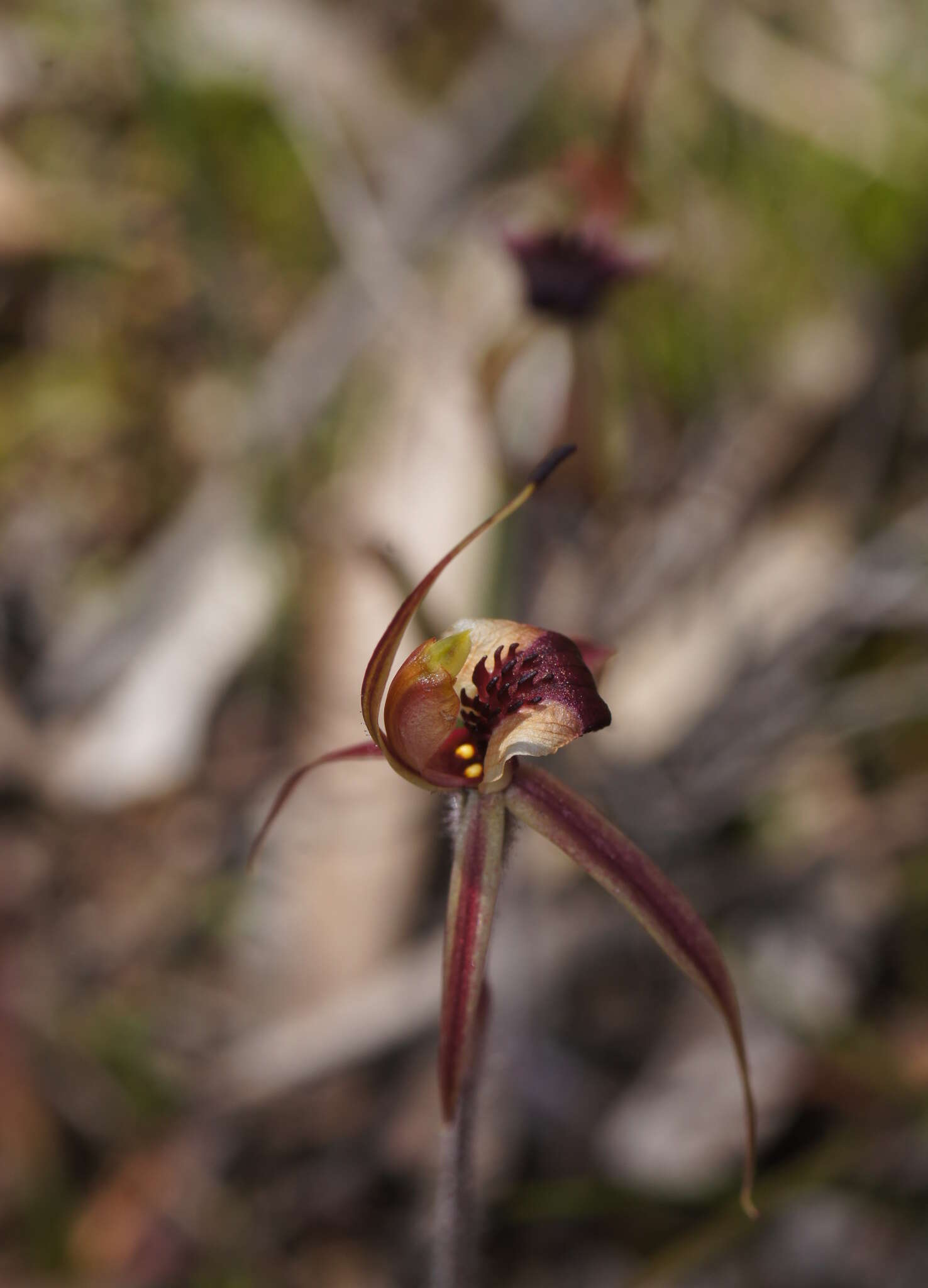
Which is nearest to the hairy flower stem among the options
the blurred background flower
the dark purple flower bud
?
the blurred background flower

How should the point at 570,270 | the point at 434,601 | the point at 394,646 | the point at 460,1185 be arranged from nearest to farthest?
the point at 394,646, the point at 460,1185, the point at 570,270, the point at 434,601

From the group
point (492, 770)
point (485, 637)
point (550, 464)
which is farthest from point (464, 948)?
point (550, 464)

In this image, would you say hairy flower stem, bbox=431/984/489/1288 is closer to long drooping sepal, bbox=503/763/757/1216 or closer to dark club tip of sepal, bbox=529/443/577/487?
long drooping sepal, bbox=503/763/757/1216

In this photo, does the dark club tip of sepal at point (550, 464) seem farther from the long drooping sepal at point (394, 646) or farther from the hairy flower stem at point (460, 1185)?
the hairy flower stem at point (460, 1185)

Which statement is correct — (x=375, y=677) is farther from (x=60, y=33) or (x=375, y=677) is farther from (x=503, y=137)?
(x=60, y=33)

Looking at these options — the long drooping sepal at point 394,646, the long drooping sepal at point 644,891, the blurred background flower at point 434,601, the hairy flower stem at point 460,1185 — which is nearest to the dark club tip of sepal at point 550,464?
the long drooping sepal at point 394,646

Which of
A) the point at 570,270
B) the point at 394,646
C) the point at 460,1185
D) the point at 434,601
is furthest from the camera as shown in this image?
the point at 434,601

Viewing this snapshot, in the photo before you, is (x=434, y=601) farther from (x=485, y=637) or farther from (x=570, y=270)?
(x=485, y=637)
